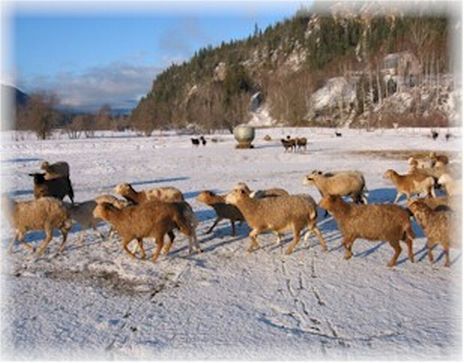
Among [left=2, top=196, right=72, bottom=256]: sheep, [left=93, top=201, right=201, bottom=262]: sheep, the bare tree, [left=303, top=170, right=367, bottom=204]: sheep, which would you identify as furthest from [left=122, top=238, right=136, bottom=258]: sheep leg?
the bare tree

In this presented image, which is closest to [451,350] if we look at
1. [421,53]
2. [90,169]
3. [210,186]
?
[210,186]

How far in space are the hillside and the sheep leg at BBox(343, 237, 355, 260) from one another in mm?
67511

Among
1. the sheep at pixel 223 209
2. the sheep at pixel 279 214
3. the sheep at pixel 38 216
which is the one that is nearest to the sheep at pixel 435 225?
the sheep at pixel 279 214

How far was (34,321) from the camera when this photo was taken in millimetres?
6777

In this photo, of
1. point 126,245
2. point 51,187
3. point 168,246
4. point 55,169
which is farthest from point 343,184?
point 55,169

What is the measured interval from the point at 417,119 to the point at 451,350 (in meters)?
75.9

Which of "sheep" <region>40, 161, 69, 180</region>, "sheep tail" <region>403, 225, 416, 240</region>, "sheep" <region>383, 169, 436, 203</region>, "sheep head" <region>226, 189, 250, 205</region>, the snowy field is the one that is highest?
"sheep" <region>40, 161, 69, 180</region>

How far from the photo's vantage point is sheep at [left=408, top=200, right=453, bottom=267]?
8.69 metres

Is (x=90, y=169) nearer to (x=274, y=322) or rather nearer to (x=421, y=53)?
(x=274, y=322)

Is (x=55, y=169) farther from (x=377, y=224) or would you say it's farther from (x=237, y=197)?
(x=377, y=224)

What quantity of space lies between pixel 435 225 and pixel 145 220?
5239 millimetres

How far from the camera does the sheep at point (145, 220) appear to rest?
30.1 ft

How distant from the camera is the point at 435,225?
8.80 m

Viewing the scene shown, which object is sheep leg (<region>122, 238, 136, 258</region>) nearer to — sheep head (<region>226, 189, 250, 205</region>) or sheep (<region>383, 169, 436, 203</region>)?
sheep head (<region>226, 189, 250, 205</region>)
